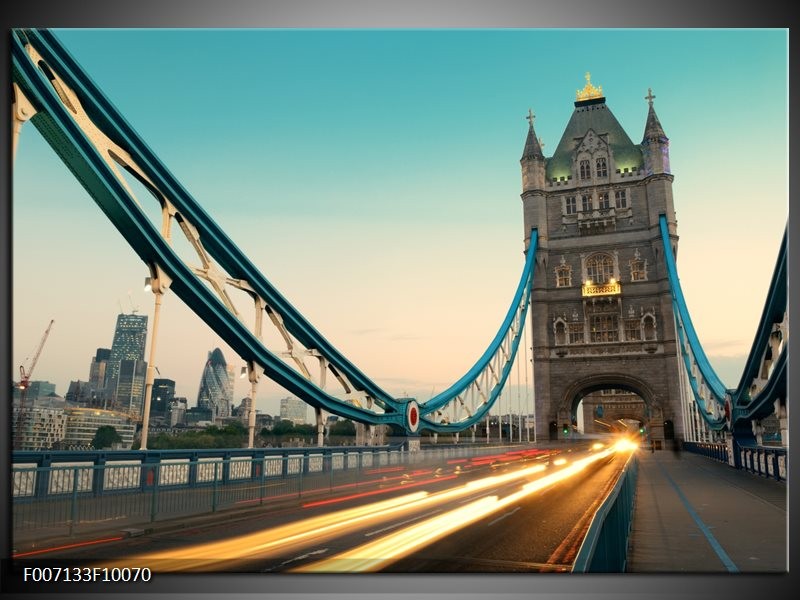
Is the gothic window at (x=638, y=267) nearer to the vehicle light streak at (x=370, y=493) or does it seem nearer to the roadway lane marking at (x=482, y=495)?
the vehicle light streak at (x=370, y=493)

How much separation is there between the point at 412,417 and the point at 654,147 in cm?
4263

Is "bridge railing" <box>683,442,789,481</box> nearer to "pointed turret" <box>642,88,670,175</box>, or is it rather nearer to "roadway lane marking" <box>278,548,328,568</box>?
"roadway lane marking" <box>278,548,328,568</box>

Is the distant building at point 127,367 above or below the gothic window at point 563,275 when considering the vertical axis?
below

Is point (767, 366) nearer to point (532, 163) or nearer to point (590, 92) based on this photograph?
point (532, 163)

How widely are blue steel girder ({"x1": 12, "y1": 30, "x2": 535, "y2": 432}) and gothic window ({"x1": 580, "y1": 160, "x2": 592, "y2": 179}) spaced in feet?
141

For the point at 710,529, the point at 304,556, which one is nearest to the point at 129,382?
the point at 304,556

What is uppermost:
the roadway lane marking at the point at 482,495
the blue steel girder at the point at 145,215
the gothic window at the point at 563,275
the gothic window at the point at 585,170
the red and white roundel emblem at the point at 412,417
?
the gothic window at the point at 585,170

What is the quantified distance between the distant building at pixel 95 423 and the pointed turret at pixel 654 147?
5240 centimetres

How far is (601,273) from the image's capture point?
56344mm

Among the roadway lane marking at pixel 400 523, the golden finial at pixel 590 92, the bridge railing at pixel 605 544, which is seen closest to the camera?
the bridge railing at pixel 605 544

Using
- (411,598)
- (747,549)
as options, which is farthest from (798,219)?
(411,598)

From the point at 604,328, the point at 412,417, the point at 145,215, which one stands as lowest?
the point at 412,417

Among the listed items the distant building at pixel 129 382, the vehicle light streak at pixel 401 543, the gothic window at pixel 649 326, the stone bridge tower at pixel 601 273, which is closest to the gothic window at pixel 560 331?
the stone bridge tower at pixel 601 273

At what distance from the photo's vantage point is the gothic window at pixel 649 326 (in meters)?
54.1
